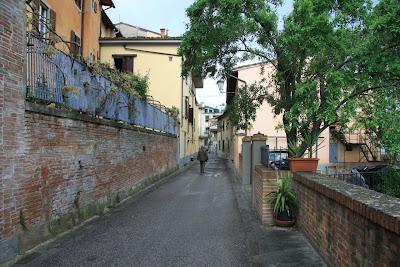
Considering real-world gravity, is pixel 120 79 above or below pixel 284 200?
above

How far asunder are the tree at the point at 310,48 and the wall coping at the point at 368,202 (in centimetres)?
300

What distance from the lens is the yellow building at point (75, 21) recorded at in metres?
15.8

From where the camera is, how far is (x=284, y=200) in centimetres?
812

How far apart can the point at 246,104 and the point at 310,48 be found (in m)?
4.27

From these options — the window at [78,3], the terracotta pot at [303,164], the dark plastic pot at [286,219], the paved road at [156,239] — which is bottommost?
the paved road at [156,239]

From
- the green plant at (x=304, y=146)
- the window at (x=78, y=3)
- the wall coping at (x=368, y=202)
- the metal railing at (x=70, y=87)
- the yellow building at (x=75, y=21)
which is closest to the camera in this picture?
the wall coping at (x=368, y=202)

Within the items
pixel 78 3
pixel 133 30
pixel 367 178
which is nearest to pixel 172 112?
pixel 78 3

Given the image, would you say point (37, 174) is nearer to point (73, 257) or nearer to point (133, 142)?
point (73, 257)

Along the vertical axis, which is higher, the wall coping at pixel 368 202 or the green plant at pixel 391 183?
the wall coping at pixel 368 202

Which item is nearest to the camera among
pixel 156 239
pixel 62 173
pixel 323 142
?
pixel 156 239

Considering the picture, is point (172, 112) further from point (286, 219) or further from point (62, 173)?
point (286, 219)

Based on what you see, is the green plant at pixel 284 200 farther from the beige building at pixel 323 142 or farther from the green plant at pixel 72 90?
the beige building at pixel 323 142

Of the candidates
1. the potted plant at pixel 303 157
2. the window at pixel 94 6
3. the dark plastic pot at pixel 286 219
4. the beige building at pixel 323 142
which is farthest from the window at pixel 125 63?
the dark plastic pot at pixel 286 219

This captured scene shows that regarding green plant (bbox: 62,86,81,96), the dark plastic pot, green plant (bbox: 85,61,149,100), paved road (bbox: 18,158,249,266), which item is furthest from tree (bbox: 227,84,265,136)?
green plant (bbox: 62,86,81,96)
